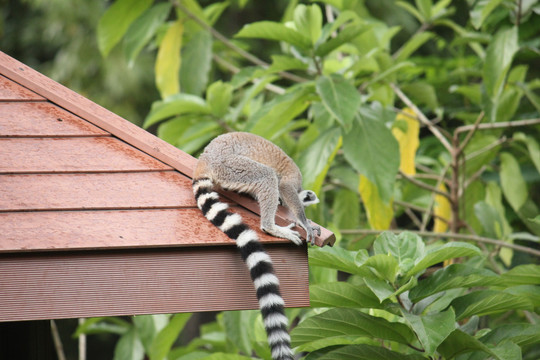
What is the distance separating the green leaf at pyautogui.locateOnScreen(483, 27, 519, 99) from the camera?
127 inches

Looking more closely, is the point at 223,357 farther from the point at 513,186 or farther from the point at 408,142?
the point at 513,186

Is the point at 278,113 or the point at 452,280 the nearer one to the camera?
the point at 452,280

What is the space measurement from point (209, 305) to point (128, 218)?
362mm

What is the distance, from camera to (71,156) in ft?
6.62

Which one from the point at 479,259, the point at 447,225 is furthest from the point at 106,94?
the point at 479,259

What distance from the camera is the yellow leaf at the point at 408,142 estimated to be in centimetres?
370

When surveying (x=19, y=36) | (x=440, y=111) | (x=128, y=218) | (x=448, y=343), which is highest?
(x=19, y=36)

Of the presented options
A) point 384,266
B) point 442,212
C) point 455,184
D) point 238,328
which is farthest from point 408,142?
point 384,266

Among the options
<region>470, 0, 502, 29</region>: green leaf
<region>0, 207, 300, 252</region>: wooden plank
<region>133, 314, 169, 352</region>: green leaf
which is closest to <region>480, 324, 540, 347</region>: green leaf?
<region>0, 207, 300, 252</region>: wooden plank

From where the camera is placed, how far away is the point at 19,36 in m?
11.2

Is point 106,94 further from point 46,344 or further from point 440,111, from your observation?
point 46,344

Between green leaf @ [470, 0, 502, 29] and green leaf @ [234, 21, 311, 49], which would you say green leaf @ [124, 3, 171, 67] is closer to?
green leaf @ [234, 21, 311, 49]

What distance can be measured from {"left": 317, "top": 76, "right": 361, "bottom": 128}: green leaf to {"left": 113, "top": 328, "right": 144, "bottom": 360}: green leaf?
2.16 m

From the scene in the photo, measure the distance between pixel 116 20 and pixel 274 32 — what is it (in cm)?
123
